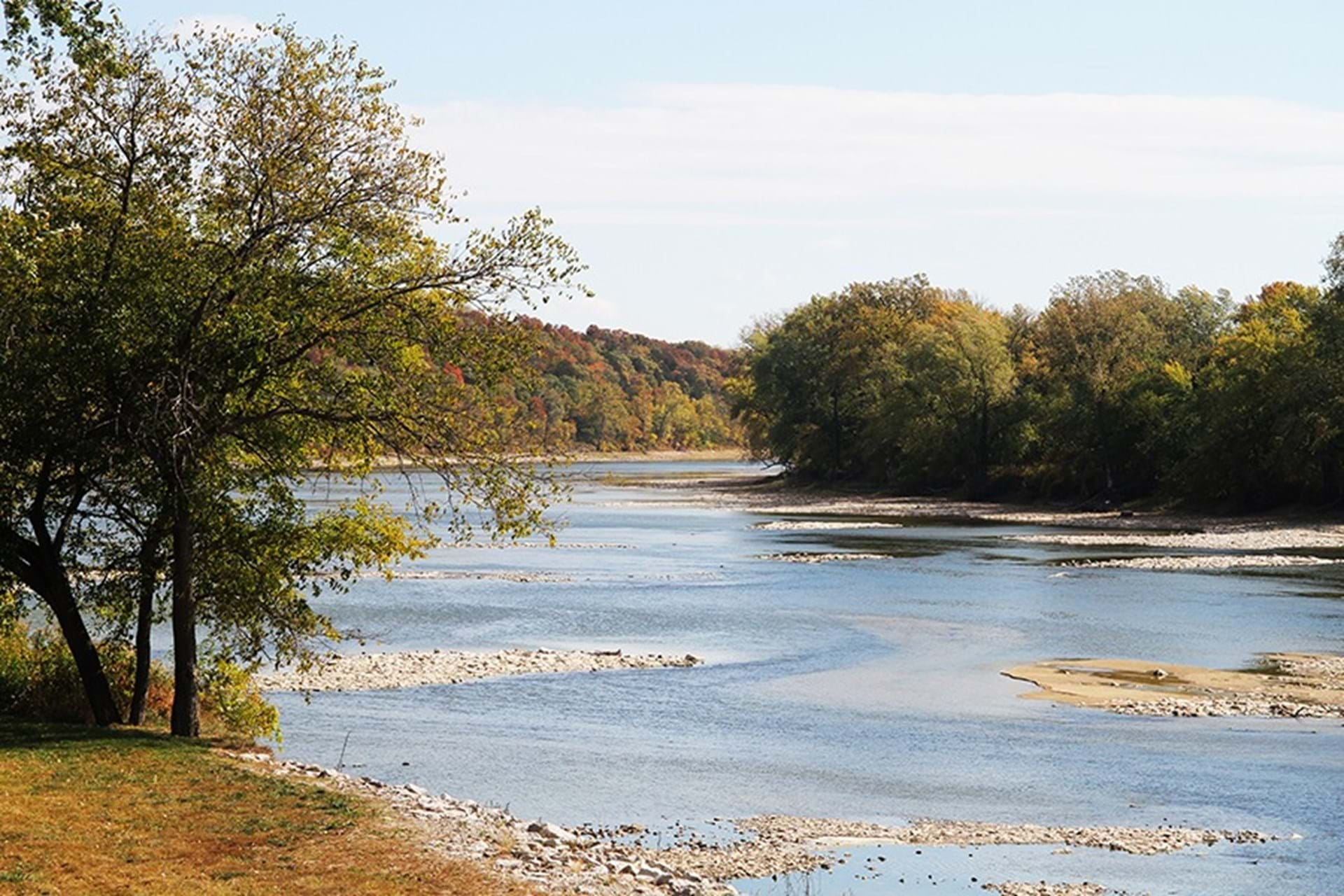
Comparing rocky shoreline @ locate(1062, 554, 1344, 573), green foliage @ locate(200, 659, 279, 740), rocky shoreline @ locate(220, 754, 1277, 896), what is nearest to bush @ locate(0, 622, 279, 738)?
green foliage @ locate(200, 659, 279, 740)

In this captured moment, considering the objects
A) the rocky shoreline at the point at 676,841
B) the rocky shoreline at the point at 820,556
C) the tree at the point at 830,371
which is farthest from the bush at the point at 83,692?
the tree at the point at 830,371

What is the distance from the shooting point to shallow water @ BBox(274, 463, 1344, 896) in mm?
23531

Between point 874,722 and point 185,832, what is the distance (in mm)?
17172

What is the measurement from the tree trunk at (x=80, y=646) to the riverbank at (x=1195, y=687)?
19.5 metres

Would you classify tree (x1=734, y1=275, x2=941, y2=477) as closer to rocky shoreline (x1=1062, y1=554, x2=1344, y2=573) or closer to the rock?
rocky shoreline (x1=1062, y1=554, x2=1344, y2=573)

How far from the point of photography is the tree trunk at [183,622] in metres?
23.4

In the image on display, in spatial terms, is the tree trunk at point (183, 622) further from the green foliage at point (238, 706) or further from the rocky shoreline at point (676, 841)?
the rocky shoreline at point (676, 841)

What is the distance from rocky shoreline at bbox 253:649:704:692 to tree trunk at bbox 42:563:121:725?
9371mm

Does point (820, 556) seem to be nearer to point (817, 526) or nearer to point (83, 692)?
point (817, 526)

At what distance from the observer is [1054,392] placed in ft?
367

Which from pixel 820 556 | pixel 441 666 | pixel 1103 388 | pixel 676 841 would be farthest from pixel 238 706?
pixel 1103 388

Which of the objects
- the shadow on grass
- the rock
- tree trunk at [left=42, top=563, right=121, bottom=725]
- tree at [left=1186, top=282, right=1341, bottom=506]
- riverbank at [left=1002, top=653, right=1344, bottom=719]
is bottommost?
riverbank at [left=1002, top=653, right=1344, bottom=719]

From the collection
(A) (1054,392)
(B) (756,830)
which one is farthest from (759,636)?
(A) (1054,392)

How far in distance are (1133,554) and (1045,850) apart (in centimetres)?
5329
